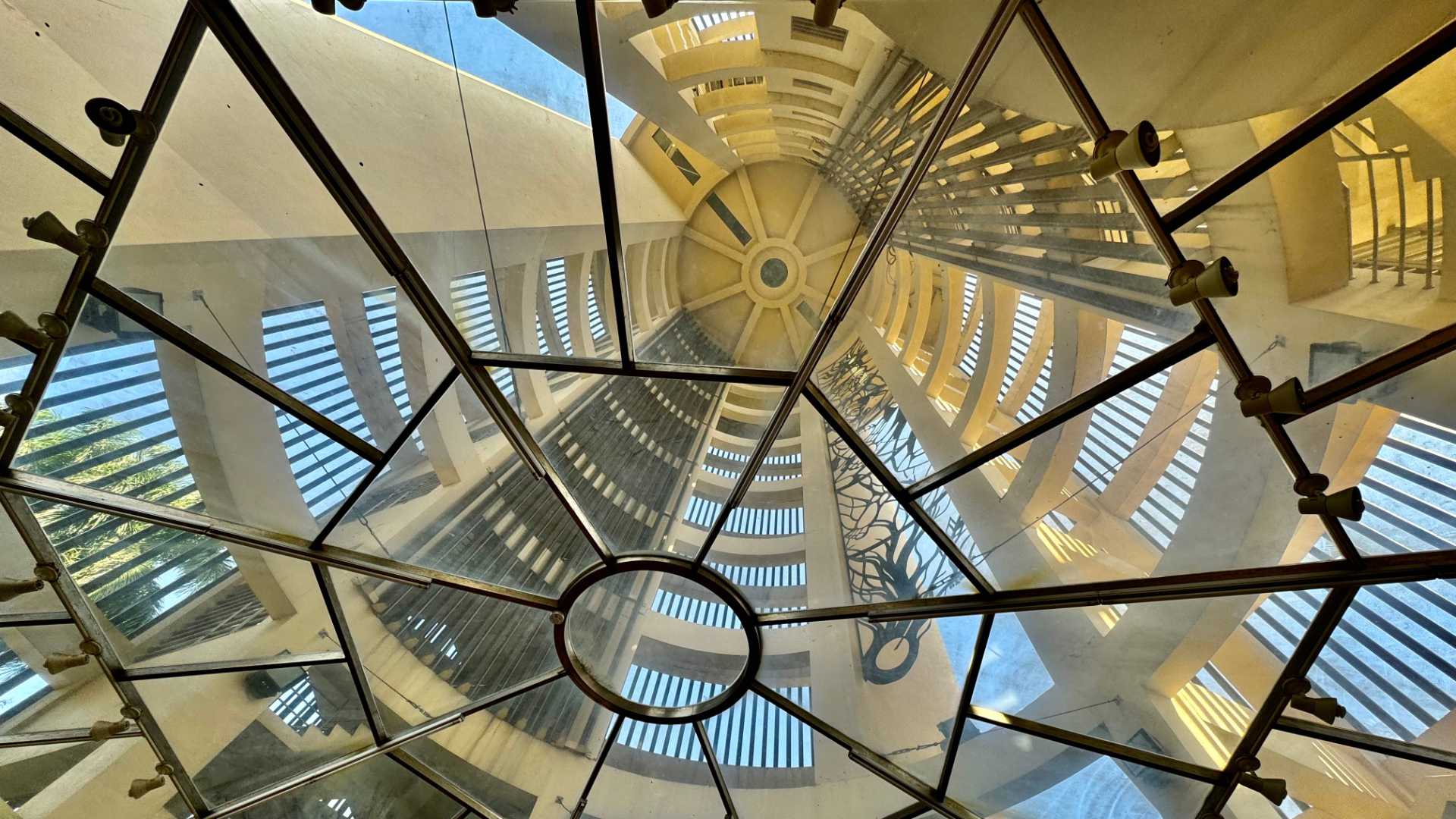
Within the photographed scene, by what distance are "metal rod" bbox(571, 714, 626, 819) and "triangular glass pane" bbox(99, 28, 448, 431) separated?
5297mm

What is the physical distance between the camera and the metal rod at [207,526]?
4.93m

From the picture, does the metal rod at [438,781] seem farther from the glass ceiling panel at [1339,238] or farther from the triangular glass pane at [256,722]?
the glass ceiling panel at [1339,238]

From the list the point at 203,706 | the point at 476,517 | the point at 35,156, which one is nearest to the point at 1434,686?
the point at 476,517

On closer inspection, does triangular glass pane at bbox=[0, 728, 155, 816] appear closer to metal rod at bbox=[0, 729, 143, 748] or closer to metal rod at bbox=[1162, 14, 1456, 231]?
metal rod at bbox=[0, 729, 143, 748]

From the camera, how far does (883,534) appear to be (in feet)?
26.6

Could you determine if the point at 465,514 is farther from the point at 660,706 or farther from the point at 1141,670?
the point at 1141,670

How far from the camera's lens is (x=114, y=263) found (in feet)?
14.6

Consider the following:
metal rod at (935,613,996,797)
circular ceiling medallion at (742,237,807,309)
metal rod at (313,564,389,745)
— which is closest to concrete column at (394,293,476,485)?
metal rod at (313,564,389,745)

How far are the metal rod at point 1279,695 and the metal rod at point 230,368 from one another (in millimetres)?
8877

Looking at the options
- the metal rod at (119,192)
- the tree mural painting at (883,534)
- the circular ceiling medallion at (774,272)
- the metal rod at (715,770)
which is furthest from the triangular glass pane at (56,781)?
the circular ceiling medallion at (774,272)

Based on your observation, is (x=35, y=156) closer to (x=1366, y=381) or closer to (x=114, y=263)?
(x=114, y=263)

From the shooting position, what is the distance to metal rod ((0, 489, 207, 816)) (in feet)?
17.2

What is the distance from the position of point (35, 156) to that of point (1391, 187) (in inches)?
413

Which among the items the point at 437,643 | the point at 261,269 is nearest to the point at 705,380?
the point at 261,269
